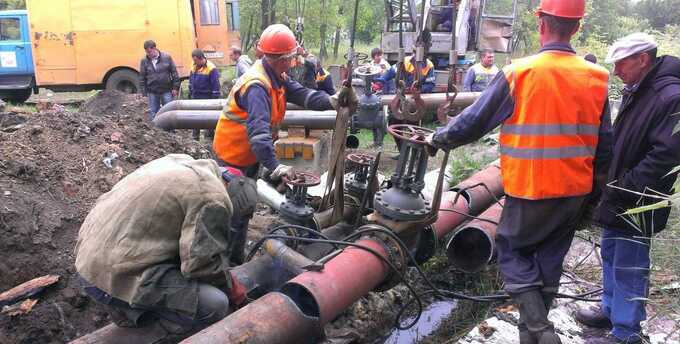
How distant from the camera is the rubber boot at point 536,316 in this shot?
8.57 feet

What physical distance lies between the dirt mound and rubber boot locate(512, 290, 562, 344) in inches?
97.1

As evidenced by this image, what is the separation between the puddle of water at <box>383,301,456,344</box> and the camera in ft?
12.0

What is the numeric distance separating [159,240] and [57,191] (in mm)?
2397

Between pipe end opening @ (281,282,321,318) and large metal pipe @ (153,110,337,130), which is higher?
large metal pipe @ (153,110,337,130)

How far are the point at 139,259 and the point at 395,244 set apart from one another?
1.41 meters

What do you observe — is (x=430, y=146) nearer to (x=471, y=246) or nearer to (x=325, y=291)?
(x=325, y=291)

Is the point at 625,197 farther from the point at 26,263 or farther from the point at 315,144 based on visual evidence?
the point at 315,144

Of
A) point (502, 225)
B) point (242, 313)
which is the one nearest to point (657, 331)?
point (502, 225)

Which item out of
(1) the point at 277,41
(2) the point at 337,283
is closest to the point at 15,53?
(1) the point at 277,41

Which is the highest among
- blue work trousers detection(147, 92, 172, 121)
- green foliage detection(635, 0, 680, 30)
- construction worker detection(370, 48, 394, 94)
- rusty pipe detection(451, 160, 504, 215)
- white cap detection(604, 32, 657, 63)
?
green foliage detection(635, 0, 680, 30)

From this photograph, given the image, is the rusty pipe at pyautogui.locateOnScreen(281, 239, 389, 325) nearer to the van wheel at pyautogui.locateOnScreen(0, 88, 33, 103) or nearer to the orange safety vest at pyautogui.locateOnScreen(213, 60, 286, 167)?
the orange safety vest at pyautogui.locateOnScreen(213, 60, 286, 167)

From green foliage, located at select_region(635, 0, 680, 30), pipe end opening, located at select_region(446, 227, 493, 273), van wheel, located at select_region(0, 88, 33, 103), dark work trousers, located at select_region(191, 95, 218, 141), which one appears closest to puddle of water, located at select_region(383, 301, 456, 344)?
pipe end opening, located at select_region(446, 227, 493, 273)

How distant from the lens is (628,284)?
300 cm

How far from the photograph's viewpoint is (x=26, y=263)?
3.56m
